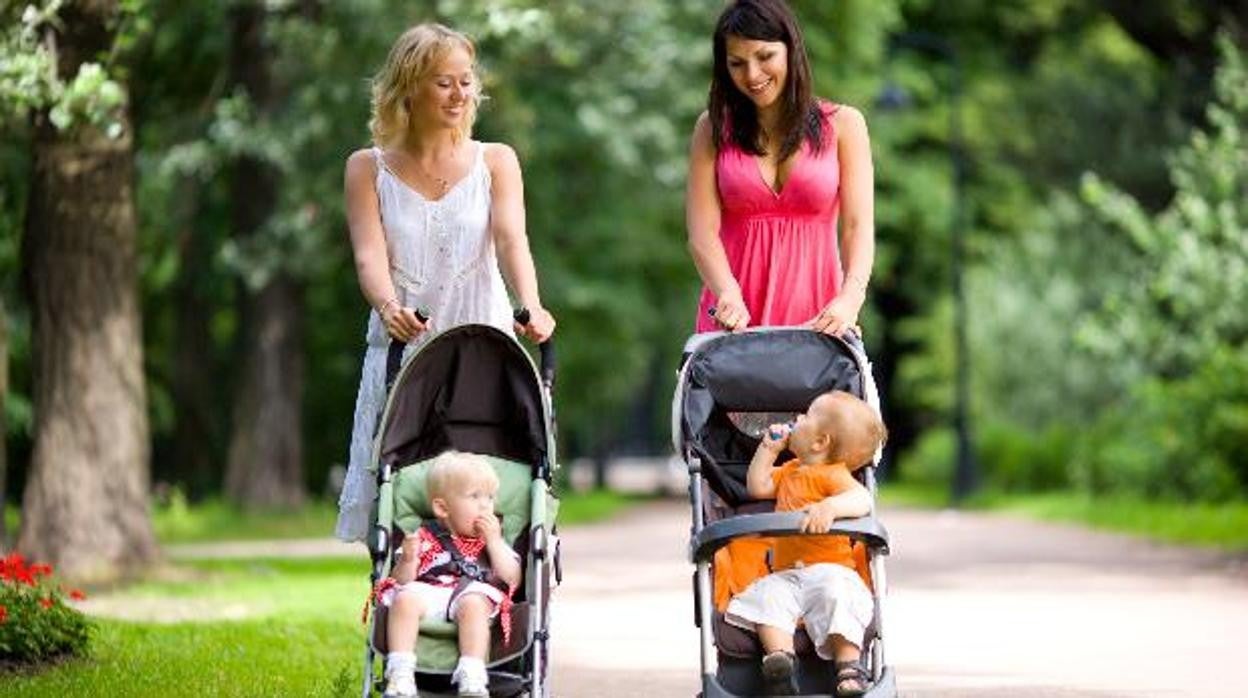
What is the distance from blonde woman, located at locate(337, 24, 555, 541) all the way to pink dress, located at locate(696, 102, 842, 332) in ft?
2.17

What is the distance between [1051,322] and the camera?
34625 mm

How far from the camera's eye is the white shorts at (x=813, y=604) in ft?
25.0

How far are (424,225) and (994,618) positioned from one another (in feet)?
19.4

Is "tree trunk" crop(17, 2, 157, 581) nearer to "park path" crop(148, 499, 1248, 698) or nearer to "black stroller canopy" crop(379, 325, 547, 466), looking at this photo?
"park path" crop(148, 499, 1248, 698)

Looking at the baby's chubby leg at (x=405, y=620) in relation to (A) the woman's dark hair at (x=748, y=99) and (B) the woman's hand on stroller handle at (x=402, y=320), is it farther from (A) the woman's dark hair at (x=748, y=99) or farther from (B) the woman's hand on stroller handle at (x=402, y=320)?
(A) the woman's dark hair at (x=748, y=99)

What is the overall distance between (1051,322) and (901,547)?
1341cm

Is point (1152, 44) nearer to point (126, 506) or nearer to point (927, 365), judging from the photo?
point (927, 365)

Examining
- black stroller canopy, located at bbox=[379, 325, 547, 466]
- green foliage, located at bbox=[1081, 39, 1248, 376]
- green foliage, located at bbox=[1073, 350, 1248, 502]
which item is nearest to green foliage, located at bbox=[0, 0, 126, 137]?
black stroller canopy, located at bbox=[379, 325, 547, 466]

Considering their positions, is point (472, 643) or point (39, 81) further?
point (39, 81)

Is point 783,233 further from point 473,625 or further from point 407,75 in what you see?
point 473,625

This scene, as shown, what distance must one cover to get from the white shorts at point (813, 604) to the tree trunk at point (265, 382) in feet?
67.7

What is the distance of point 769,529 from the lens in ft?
24.8

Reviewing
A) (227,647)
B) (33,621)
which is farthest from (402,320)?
(227,647)

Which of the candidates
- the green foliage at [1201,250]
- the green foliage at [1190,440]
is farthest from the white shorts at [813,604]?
the green foliage at [1190,440]
